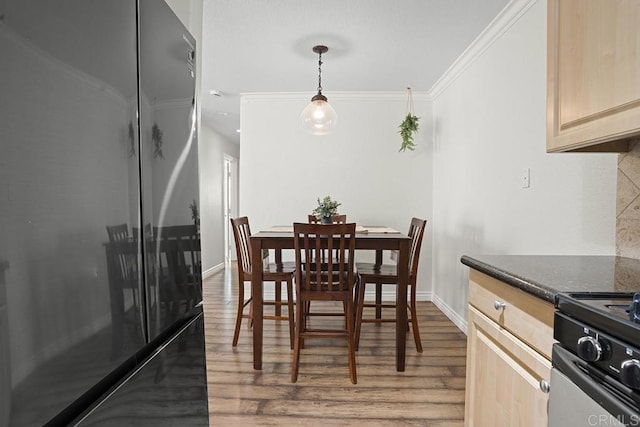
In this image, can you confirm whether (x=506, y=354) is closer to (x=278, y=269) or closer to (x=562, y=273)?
(x=562, y=273)

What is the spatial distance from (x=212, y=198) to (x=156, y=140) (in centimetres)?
547

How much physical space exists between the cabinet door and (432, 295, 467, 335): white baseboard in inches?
74.8

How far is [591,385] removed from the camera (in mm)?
818

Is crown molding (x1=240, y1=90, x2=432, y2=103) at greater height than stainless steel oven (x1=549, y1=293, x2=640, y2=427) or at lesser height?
greater

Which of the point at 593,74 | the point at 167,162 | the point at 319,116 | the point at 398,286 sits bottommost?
the point at 398,286

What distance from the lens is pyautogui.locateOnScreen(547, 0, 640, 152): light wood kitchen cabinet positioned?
1075 mm

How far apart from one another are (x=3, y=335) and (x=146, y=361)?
1.18 ft

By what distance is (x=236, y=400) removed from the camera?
2.21 m

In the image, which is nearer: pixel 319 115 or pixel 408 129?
pixel 319 115

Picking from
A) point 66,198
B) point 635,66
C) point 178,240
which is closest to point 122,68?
point 66,198

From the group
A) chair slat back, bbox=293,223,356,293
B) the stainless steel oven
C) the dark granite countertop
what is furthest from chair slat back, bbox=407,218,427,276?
the stainless steel oven

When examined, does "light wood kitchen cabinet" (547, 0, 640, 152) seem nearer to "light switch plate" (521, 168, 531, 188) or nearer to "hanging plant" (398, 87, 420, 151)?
"light switch plate" (521, 168, 531, 188)

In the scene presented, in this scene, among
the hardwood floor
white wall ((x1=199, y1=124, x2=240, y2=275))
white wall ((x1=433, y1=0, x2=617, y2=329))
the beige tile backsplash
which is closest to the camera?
the beige tile backsplash

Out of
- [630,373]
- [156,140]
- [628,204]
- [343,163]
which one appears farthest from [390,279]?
[156,140]
